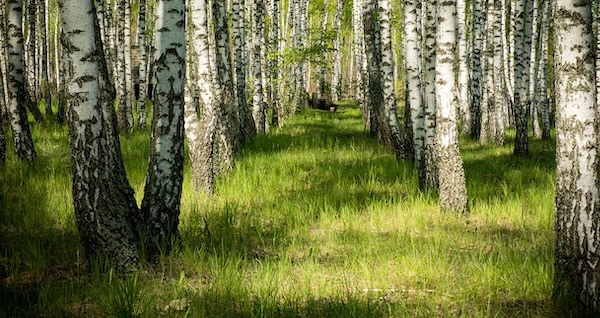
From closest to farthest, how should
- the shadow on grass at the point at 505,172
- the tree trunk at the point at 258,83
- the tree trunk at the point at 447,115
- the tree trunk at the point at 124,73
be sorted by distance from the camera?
1. the tree trunk at the point at 447,115
2. the shadow on grass at the point at 505,172
3. the tree trunk at the point at 258,83
4. the tree trunk at the point at 124,73

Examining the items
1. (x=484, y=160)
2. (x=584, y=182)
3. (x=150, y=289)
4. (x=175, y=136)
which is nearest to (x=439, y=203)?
(x=584, y=182)

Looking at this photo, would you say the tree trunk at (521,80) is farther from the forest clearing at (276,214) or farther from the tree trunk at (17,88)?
the tree trunk at (17,88)

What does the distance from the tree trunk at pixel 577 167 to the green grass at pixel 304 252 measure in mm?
241

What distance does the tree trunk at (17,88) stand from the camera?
29.1 feet

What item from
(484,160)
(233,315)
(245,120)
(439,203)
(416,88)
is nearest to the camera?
(233,315)

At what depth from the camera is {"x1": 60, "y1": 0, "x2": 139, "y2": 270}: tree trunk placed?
4.07m

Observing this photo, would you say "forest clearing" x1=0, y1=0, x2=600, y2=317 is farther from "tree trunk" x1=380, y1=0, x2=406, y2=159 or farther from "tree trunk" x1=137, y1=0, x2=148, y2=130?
"tree trunk" x1=137, y1=0, x2=148, y2=130

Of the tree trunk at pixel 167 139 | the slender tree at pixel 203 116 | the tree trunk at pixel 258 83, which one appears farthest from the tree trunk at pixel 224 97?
the tree trunk at pixel 167 139

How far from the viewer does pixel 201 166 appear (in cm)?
720

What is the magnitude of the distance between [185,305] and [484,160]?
864cm

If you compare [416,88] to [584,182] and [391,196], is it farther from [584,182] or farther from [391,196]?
[584,182]

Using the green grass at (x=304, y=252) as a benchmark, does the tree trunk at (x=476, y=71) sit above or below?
above

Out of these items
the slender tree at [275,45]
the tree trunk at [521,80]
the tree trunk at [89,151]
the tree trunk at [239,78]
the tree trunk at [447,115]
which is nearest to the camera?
the tree trunk at [89,151]

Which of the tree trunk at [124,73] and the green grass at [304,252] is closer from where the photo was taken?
the green grass at [304,252]
